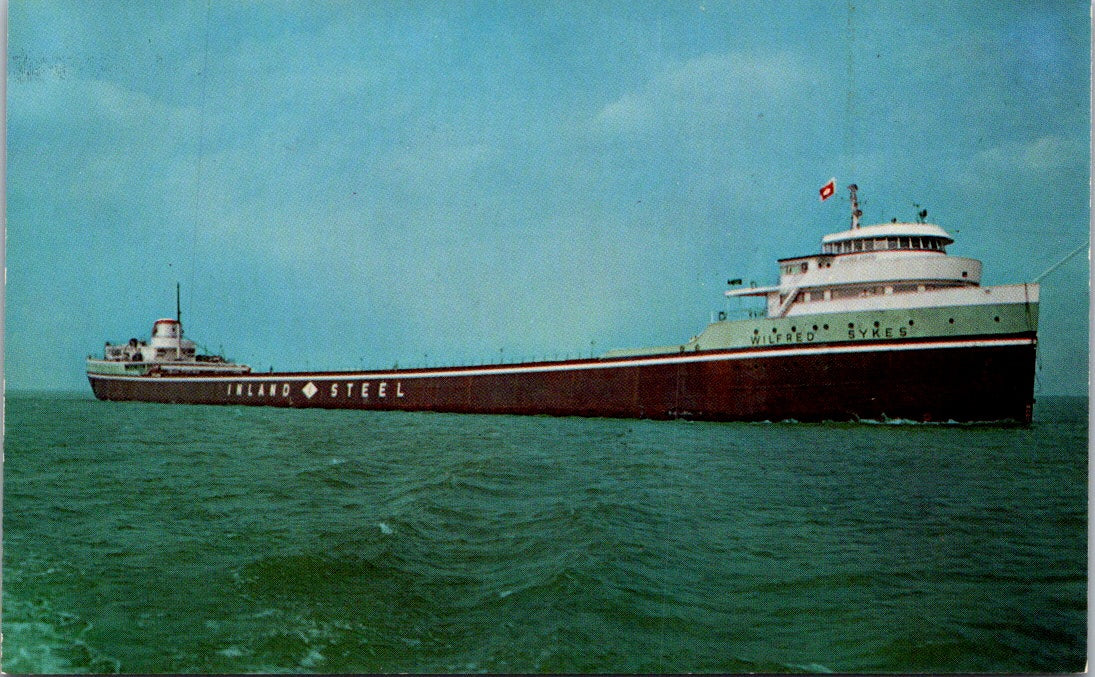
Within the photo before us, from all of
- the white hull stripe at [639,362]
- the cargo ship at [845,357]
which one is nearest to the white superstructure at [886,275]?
the cargo ship at [845,357]

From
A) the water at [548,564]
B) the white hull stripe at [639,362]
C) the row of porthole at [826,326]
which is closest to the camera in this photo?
the water at [548,564]

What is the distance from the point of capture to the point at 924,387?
623 inches

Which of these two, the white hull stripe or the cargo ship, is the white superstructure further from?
the white hull stripe

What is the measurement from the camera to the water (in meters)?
5.06

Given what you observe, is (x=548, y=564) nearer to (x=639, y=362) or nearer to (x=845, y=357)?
(x=845, y=357)

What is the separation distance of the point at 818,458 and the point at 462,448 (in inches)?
233

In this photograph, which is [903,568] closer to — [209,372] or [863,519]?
[863,519]

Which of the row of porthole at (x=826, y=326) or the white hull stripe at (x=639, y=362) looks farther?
the white hull stripe at (x=639, y=362)

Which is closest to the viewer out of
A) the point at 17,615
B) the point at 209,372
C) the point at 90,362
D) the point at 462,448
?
the point at 17,615

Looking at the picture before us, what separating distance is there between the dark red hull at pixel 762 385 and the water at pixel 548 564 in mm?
4596

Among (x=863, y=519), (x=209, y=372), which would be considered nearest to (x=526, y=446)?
(x=863, y=519)

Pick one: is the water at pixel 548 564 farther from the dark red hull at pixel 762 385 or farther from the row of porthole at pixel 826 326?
the row of porthole at pixel 826 326

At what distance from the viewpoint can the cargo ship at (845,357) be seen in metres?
15.5

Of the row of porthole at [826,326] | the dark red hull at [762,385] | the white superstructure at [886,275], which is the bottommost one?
the dark red hull at [762,385]
